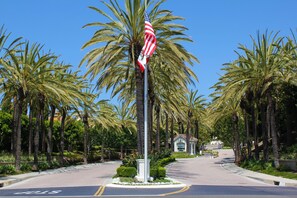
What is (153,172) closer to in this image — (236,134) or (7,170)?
(7,170)

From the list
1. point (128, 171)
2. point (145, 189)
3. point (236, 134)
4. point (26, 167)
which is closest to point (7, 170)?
point (26, 167)

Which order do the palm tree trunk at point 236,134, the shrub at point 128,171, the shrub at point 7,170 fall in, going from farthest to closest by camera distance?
the palm tree trunk at point 236,134, the shrub at point 7,170, the shrub at point 128,171

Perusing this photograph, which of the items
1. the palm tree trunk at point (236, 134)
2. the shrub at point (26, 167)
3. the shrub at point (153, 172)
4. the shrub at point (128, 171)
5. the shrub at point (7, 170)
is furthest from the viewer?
the palm tree trunk at point (236, 134)

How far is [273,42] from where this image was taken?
35.6m

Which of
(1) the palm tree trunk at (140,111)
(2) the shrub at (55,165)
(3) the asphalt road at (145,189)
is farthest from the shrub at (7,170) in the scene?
(1) the palm tree trunk at (140,111)

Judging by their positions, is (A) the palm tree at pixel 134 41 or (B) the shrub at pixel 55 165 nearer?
(A) the palm tree at pixel 134 41

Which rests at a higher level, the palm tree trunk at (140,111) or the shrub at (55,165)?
the palm tree trunk at (140,111)

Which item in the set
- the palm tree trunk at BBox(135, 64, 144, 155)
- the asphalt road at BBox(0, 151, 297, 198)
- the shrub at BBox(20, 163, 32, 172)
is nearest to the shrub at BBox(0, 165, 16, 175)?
the shrub at BBox(20, 163, 32, 172)

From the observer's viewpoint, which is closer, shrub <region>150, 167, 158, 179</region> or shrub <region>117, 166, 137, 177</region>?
shrub <region>150, 167, 158, 179</region>

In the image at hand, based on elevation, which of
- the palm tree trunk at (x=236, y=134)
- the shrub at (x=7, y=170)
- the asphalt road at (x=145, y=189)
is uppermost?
the palm tree trunk at (x=236, y=134)

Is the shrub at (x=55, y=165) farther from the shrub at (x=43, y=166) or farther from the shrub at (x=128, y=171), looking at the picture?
the shrub at (x=128, y=171)

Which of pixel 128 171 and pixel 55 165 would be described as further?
pixel 55 165

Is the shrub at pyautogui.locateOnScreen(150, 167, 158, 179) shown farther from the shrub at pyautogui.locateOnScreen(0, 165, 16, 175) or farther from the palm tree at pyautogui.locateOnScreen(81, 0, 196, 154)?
the shrub at pyautogui.locateOnScreen(0, 165, 16, 175)

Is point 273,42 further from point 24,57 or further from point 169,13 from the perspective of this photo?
point 24,57
